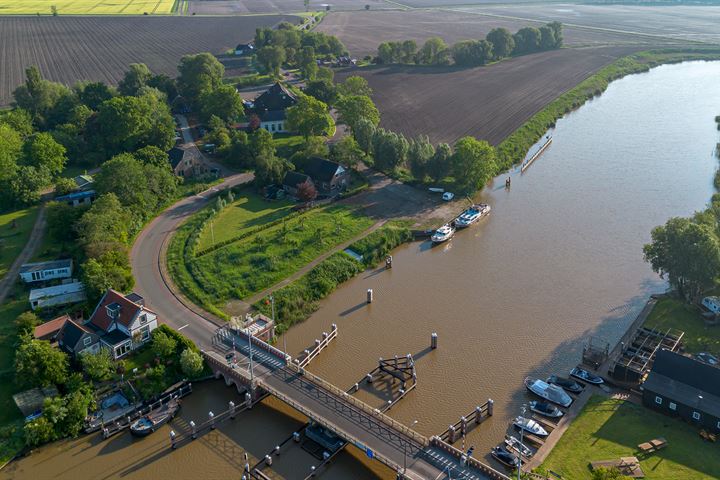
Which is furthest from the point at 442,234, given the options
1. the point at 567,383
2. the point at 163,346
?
the point at 163,346

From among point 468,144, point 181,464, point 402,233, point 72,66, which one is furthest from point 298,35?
point 181,464

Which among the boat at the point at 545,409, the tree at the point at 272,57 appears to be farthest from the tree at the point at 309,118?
the boat at the point at 545,409

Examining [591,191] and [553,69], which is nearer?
[591,191]

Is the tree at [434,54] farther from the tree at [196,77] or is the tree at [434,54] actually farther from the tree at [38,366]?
the tree at [38,366]

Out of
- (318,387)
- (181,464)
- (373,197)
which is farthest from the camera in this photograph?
(373,197)

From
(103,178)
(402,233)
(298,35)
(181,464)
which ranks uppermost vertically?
(298,35)

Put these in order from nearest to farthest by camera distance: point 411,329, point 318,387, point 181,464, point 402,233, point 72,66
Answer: point 181,464 < point 318,387 < point 411,329 < point 402,233 < point 72,66

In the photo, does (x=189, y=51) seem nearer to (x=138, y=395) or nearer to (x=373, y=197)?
(x=373, y=197)
